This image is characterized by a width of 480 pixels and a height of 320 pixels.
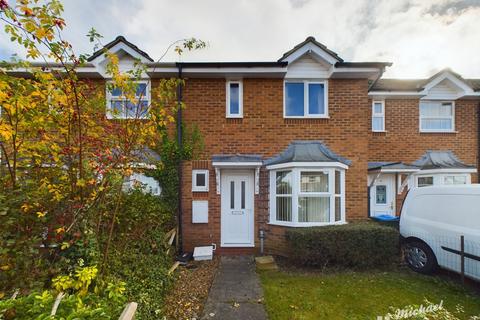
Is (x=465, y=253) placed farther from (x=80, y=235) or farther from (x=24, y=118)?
(x=24, y=118)

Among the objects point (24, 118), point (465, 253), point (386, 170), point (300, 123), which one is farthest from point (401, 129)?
point (24, 118)

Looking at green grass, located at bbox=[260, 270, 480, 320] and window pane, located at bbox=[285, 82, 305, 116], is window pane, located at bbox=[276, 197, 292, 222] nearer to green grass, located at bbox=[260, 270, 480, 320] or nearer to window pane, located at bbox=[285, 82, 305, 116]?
green grass, located at bbox=[260, 270, 480, 320]

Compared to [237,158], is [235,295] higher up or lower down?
lower down

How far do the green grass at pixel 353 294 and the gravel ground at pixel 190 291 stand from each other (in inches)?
51.1

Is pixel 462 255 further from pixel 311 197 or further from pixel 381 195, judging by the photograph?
pixel 381 195

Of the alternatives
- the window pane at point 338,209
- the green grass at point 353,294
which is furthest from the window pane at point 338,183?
the green grass at point 353,294

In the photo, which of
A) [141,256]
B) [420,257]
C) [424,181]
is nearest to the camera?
[141,256]

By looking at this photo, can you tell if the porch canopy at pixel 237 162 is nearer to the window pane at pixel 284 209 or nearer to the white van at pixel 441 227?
the window pane at pixel 284 209

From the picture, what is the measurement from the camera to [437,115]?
9.03 meters

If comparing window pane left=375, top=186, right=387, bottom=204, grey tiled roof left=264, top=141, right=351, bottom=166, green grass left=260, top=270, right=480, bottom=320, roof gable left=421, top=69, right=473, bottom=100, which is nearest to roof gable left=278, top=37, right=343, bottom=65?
grey tiled roof left=264, top=141, right=351, bottom=166

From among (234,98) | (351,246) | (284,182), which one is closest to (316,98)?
(234,98)

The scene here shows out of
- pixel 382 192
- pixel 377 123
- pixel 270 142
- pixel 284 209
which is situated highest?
pixel 377 123

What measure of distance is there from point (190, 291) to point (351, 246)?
13.2ft

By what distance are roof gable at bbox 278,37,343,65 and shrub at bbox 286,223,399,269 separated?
512 centimetres
